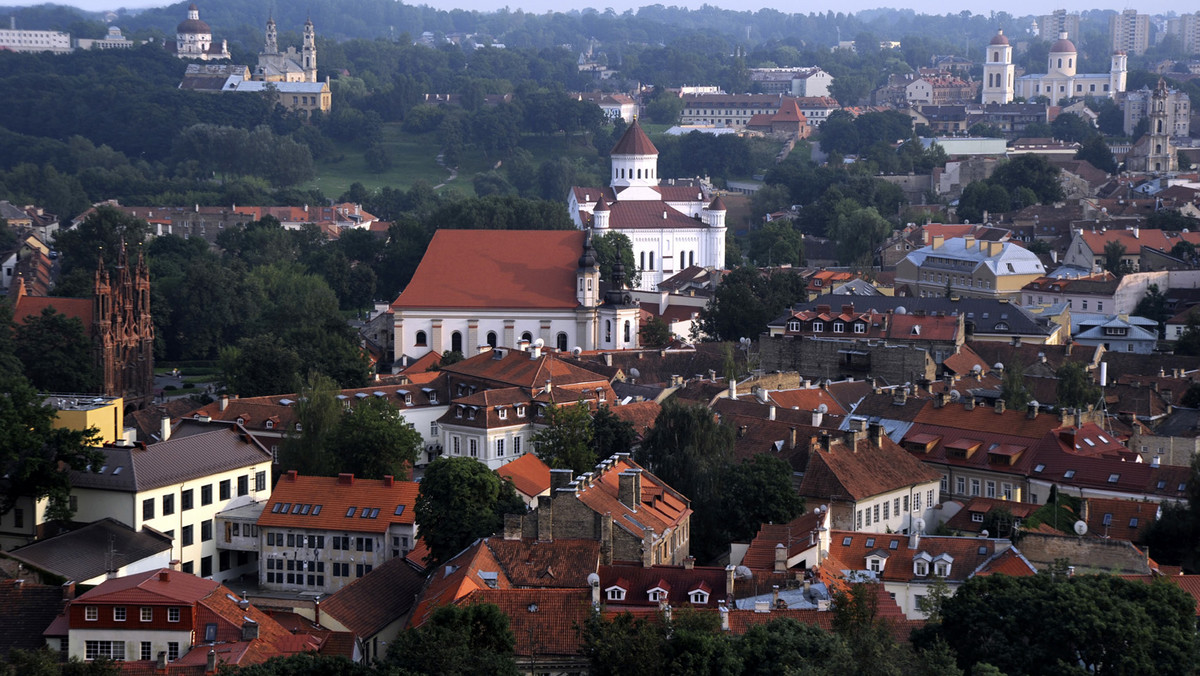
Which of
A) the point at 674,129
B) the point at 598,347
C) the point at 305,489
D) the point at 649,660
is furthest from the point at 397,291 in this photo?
the point at 674,129

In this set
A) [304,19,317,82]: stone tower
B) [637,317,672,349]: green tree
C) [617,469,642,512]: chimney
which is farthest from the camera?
[304,19,317,82]: stone tower

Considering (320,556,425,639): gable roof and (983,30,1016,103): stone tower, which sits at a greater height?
(983,30,1016,103): stone tower

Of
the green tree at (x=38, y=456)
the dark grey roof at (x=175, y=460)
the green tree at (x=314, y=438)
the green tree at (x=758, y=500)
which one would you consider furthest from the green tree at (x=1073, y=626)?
the green tree at (x=314, y=438)

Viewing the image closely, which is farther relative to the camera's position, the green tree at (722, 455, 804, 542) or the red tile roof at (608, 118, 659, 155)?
the red tile roof at (608, 118, 659, 155)

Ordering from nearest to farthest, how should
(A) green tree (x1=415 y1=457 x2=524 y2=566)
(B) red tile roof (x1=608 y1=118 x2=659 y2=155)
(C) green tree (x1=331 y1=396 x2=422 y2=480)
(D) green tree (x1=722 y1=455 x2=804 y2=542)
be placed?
(A) green tree (x1=415 y1=457 x2=524 y2=566) < (D) green tree (x1=722 y1=455 x2=804 y2=542) < (C) green tree (x1=331 y1=396 x2=422 y2=480) < (B) red tile roof (x1=608 y1=118 x2=659 y2=155)

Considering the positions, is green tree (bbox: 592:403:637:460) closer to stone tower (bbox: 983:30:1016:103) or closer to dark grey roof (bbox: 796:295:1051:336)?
dark grey roof (bbox: 796:295:1051:336)

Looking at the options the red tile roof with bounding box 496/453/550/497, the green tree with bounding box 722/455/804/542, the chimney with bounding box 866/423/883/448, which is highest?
the chimney with bounding box 866/423/883/448

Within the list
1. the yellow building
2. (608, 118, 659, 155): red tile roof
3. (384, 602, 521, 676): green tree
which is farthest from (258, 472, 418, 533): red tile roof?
(608, 118, 659, 155): red tile roof

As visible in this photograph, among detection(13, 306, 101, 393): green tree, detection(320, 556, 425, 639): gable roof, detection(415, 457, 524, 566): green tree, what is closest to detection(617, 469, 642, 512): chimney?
detection(415, 457, 524, 566): green tree
